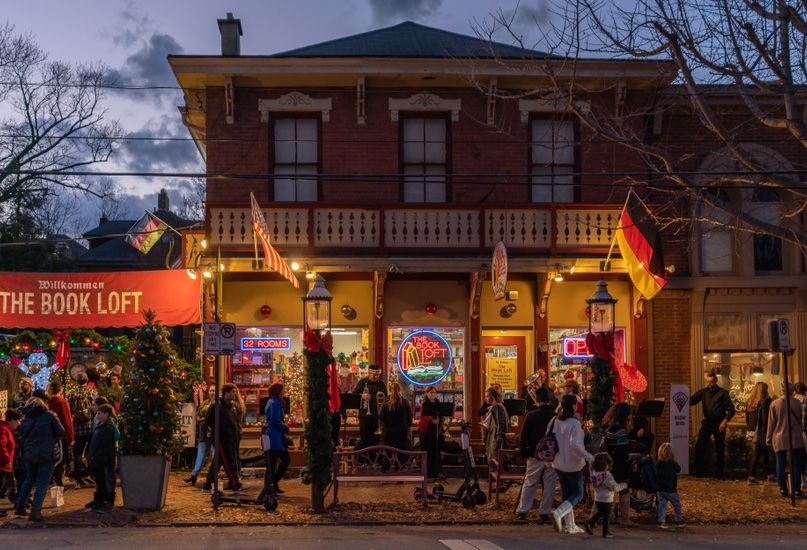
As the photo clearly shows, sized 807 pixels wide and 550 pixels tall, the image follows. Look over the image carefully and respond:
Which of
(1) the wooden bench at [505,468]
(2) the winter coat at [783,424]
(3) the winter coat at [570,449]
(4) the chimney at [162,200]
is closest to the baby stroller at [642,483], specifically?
(3) the winter coat at [570,449]

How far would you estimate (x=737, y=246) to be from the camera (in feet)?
66.7

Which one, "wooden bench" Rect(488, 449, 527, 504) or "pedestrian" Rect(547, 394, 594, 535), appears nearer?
"pedestrian" Rect(547, 394, 594, 535)

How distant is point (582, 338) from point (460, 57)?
633 cm

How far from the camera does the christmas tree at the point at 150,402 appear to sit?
1462cm

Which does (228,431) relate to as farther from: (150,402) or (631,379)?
(631,379)

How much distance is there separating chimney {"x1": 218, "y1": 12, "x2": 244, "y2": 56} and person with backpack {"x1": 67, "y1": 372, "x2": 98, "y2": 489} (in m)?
8.42

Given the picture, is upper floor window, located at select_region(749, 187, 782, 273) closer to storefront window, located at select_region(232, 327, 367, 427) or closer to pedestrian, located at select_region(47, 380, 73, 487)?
storefront window, located at select_region(232, 327, 367, 427)

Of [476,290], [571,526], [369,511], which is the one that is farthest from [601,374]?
[476,290]

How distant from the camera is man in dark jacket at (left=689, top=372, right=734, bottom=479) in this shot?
18.4 meters

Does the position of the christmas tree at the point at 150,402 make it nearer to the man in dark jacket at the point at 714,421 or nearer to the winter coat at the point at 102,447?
the winter coat at the point at 102,447

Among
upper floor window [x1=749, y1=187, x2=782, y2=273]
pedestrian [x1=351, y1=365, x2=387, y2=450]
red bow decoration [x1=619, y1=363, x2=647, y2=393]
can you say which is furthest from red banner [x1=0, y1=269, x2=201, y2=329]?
upper floor window [x1=749, y1=187, x2=782, y2=273]

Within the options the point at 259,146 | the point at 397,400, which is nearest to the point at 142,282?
the point at 259,146

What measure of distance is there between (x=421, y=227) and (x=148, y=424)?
7022 mm

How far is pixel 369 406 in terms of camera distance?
18.3m
